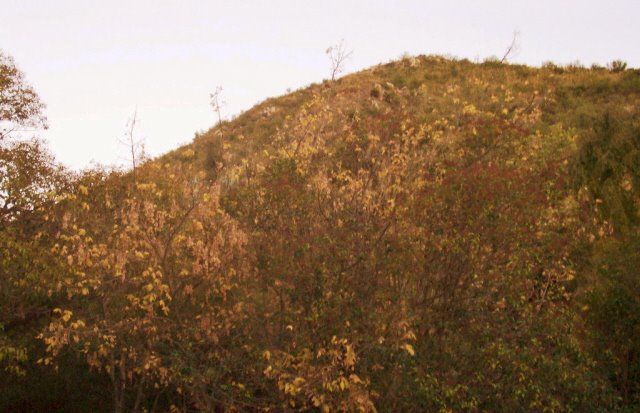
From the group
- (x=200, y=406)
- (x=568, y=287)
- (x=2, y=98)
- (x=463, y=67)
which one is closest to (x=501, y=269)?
(x=568, y=287)

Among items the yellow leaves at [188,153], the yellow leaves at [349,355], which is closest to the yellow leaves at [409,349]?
the yellow leaves at [349,355]

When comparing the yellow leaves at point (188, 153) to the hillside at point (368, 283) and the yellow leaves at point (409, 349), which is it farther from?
the yellow leaves at point (409, 349)

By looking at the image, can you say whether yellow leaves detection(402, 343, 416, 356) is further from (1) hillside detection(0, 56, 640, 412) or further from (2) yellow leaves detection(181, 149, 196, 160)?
(2) yellow leaves detection(181, 149, 196, 160)

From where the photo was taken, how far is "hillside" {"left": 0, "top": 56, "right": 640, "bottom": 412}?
11078mm

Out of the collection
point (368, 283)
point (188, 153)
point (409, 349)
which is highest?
point (188, 153)

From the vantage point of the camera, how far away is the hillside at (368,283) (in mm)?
11078

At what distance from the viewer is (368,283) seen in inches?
454

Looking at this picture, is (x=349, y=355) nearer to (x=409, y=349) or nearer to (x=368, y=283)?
(x=409, y=349)

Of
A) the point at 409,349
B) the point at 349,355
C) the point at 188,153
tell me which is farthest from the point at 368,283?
the point at 188,153

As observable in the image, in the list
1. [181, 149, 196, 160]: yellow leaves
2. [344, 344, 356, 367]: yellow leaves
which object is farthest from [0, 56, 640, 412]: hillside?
[181, 149, 196, 160]: yellow leaves

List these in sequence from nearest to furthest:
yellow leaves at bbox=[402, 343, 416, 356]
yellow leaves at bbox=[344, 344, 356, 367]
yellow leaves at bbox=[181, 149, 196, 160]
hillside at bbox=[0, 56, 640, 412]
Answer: yellow leaves at bbox=[402, 343, 416, 356], yellow leaves at bbox=[344, 344, 356, 367], hillside at bbox=[0, 56, 640, 412], yellow leaves at bbox=[181, 149, 196, 160]

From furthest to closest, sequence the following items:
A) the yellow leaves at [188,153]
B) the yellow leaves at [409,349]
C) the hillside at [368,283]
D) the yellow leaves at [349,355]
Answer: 1. the yellow leaves at [188,153]
2. the hillside at [368,283]
3. the yellow leaves at [349,355]
4. the yellow leaves at [409,349]

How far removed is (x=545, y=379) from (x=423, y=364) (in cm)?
206

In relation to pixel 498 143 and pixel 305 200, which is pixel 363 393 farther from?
pixel 498 143
